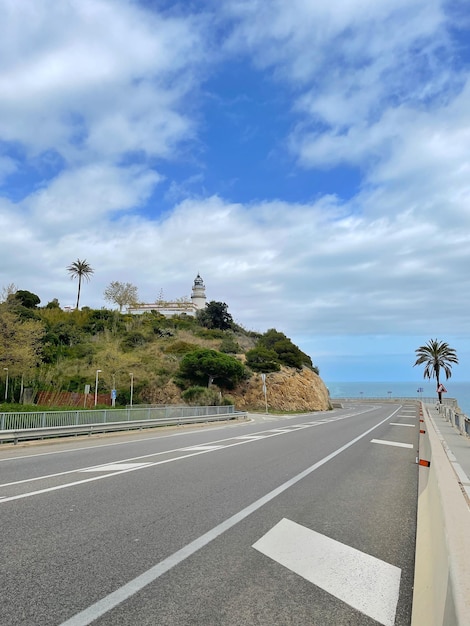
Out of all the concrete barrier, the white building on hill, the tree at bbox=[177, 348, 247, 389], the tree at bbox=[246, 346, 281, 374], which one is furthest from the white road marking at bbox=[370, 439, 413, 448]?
the white building on hill

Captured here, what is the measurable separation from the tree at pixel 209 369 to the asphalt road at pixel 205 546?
44.4 metres

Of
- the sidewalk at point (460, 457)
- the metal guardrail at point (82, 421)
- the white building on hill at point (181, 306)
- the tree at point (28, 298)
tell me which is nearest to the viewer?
the sidewalk at point (460, 457)

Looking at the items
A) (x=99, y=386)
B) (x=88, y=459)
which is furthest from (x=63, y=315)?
(x=88, y=459)

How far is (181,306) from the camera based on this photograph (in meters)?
112

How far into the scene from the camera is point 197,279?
118250mm

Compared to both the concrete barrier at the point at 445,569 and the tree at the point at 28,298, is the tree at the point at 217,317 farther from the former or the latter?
the concrete barrier at the point at 445,569

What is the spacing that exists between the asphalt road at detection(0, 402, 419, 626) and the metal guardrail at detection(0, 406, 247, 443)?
6.62 metres

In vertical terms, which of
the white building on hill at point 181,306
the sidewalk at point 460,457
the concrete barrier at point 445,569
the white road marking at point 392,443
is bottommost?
the white road marking at point 392,443

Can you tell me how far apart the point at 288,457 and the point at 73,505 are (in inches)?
298

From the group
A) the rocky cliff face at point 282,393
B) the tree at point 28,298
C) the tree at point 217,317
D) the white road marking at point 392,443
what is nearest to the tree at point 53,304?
the tree at point 28,298

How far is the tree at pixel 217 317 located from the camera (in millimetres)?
91312

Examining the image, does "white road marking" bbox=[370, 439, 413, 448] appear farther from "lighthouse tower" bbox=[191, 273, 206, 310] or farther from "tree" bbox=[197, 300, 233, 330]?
"lighthouse tower" bbox=[191, 273, 206, 310]

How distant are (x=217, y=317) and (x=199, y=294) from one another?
2529 centimetres

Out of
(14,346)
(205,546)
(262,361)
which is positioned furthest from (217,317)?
(205,546)
